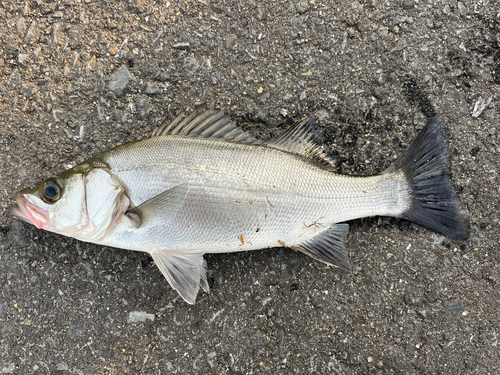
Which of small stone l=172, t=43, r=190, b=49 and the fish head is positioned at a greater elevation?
small stone l=172, t=43, r=190, b=49

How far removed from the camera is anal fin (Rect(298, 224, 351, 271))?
7.43ft

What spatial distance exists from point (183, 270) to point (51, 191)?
1004 mm

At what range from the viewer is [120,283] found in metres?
2.44

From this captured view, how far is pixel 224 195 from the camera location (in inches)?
81.4

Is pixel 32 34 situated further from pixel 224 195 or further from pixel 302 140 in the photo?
pixel 302 140

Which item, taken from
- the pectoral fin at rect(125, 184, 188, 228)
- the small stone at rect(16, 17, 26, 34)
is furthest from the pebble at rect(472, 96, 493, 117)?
the small stone at rect(16, 17, 26, 34)

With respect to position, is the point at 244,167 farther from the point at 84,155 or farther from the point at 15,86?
the point at 15,86

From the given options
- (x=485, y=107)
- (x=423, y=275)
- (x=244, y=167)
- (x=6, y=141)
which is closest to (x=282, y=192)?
(x=244, y=167)

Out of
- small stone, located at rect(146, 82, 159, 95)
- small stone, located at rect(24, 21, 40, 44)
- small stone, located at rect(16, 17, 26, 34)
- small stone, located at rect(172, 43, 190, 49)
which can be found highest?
small stone, located at rect(16, 17, 26, 34)

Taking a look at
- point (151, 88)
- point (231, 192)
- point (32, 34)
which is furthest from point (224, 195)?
point (32, 34)

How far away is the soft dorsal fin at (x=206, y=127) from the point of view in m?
2.18

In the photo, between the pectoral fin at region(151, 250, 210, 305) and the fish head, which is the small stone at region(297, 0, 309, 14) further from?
the pectoral fin at region(151, 250, 210, 305)

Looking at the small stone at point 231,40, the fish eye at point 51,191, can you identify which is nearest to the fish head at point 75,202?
the fish eye at point 51,191

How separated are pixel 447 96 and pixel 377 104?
531 mm
